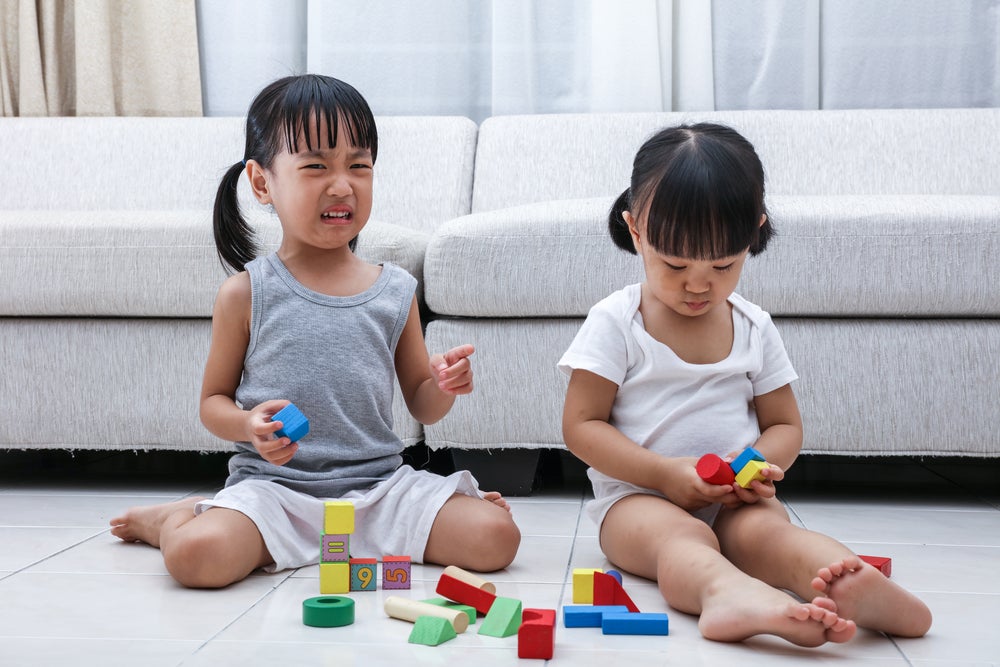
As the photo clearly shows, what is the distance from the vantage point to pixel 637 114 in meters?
2.26

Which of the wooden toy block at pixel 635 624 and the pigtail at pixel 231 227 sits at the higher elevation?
the pigtail at pixel 231 227

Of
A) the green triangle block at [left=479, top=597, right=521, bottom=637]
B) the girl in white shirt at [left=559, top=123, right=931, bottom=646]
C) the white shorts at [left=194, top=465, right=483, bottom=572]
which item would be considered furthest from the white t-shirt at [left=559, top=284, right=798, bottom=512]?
the green triangle block at [left=479, top=597, right=521, bottom=637]

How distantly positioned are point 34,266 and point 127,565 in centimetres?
63

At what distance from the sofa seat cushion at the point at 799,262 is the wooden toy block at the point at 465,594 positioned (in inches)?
25.5

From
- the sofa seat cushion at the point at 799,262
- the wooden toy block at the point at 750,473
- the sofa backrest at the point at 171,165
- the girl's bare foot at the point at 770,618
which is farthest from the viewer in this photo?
the sofa backrest at the point at 171,165

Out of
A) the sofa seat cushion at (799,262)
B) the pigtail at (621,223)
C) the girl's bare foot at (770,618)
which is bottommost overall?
the girl's bare foot at (770,618)

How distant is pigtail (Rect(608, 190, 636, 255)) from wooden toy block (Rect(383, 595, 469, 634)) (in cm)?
55

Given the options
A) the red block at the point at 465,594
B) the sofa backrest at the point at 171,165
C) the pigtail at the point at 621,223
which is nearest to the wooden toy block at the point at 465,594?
the red block at the point at 465,594

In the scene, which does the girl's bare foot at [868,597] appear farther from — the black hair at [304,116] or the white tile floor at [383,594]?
the black hair at [304,116]

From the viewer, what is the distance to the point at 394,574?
114 centimetres

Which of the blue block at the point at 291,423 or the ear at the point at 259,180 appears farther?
the ear at the point at 259,180

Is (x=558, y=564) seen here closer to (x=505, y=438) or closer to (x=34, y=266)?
(x=505, y=438)

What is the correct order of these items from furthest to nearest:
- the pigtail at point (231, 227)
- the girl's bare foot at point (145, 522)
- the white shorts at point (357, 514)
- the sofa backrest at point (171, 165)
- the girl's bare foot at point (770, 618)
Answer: the sofa backrest at point (171, 165), the pigtail at point (231, 227), the girl's bare foot at point (145, 522), the white shorts at point (357, 514), the girl's bare foot at point (770, 618)

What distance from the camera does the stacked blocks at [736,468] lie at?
1.10m
